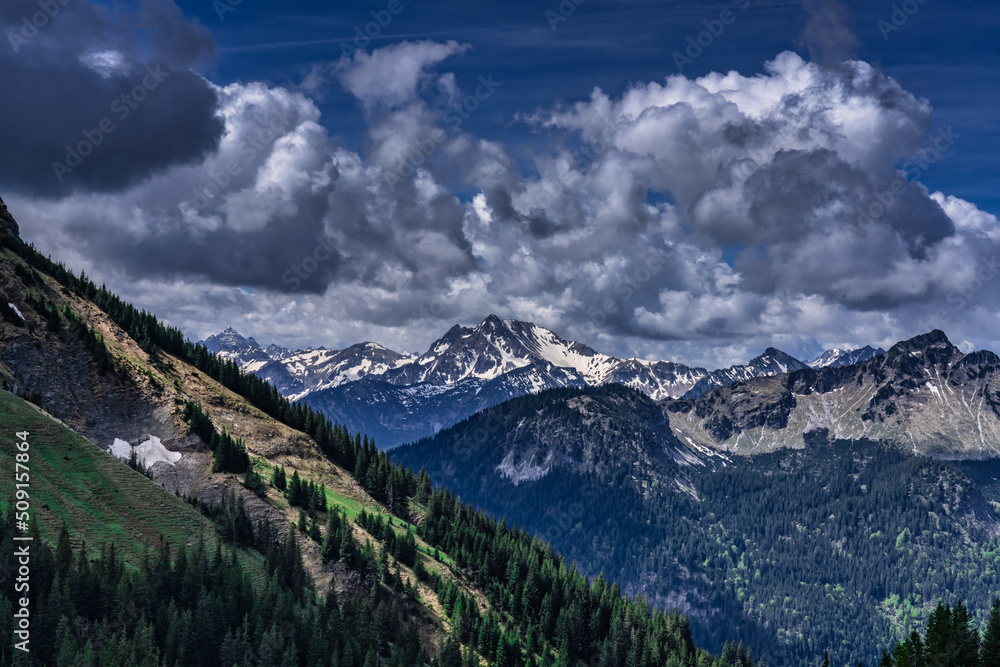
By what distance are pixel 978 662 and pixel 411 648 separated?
86369mm

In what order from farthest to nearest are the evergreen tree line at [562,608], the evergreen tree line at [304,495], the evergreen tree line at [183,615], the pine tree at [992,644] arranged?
the evergreen tree line at [562,608] → the evergreen tree line at [304,495] → the evergreen tree line at [183,615] → the pine tree at [992,644]

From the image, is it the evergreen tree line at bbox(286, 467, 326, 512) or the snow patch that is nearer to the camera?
the snow patch

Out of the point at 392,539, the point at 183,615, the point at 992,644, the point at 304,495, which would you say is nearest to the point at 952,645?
the point at 992,644

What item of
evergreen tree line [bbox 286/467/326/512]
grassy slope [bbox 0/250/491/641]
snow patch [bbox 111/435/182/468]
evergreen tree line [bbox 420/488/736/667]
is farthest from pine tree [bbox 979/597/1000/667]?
snow patch [bbox 111/435/182/468]

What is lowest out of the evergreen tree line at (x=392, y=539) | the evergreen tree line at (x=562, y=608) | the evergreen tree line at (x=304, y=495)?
the evergreen tree line at (x=562, y=608)

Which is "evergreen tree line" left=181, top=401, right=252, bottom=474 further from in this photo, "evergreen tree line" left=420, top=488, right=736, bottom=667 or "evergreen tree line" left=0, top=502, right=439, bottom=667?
"evergreen tree line" left=420, top=488, right=736, bottom=667

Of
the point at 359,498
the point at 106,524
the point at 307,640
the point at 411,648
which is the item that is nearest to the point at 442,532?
the point at 359,498

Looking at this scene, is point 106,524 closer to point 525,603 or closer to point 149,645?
point 149,645

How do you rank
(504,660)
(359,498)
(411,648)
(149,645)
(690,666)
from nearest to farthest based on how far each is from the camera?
1. (149,645)
2. (411,648)
3. (504,660)
4. (690,666)
5. (359,498)

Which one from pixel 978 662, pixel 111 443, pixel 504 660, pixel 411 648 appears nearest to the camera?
pixel 978 662

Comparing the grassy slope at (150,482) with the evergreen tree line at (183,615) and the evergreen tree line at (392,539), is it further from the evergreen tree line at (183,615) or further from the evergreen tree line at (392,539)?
the evergreen tree line at (183,615)

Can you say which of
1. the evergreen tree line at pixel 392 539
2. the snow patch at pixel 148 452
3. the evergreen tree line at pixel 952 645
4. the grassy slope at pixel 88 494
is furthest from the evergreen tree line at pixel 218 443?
the evergreen tree line at pixel 952 645

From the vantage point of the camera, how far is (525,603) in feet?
579

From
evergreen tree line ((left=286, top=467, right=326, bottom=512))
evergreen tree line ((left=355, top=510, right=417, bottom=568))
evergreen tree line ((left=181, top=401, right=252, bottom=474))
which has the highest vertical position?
evergreen tree line ((left=181, top=401, right=252, bottom=474))
